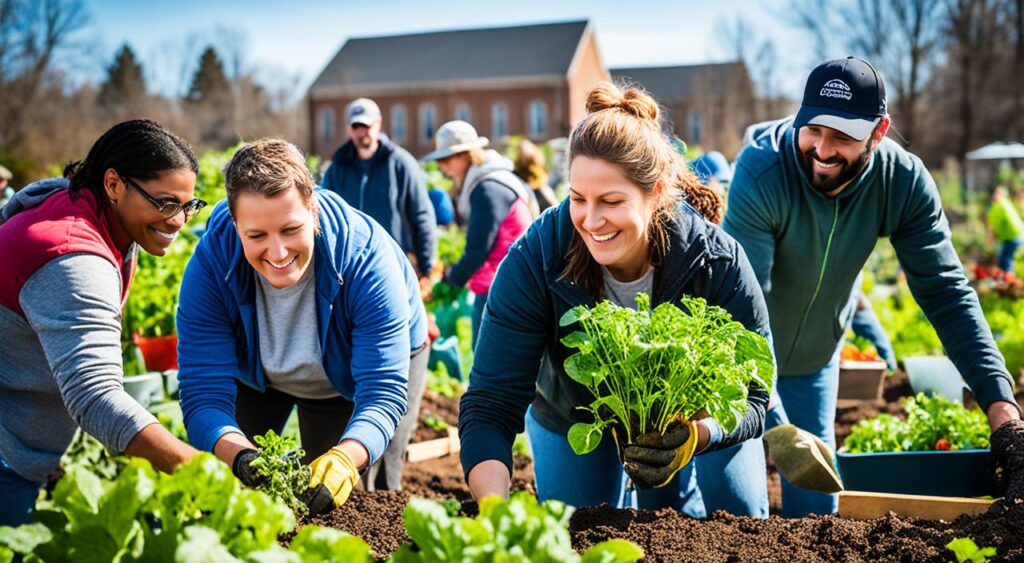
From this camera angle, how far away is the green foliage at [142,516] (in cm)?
Answer: 148

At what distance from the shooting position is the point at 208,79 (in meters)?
49.8

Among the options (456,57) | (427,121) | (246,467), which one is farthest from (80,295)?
(456,57)

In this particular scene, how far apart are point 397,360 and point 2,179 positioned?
589 centimetres

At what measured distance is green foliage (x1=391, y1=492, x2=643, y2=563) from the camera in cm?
145

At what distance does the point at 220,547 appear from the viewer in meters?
1.40

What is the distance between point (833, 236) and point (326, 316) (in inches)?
66.5

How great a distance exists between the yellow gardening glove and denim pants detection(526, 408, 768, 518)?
64 centimetres

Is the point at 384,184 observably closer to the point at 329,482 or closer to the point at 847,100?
the point at 847,100

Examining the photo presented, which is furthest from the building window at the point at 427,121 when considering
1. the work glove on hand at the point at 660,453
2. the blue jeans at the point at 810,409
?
the work glove on hand at the point at 660,453

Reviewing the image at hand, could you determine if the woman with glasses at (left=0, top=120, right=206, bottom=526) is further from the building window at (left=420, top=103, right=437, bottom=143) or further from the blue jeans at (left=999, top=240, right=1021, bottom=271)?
the building window at (left=420, top=103, right=437, bottom=143)

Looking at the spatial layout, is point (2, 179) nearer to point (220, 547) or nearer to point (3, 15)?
point (220, 547)

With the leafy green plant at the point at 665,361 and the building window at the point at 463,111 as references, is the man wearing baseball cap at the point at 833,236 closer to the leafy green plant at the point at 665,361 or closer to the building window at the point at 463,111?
the leafy green plant at the point at 665,361

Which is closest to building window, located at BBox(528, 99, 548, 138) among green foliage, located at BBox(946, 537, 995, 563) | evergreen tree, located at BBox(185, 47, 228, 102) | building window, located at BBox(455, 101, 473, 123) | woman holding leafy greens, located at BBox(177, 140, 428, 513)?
building window, located at BBox(455, 101, 473, 123)

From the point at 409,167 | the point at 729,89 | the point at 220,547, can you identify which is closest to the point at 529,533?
the point at 220,547
